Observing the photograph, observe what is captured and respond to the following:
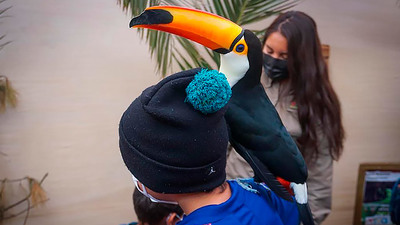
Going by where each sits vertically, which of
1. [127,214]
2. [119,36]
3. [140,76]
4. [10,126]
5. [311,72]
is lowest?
[127,214]

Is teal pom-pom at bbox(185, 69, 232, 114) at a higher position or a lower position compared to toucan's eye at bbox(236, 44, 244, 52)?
higher

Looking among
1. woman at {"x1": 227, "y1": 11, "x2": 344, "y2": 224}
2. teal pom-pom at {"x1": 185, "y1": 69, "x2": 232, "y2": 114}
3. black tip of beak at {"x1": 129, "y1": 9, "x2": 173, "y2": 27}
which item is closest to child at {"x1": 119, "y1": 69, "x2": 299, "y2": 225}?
teal pom-pom at {"x1": 185, "y1": 69, "x2": 232, "y2": 114}

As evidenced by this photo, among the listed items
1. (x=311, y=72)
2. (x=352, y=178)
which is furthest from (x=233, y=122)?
(x=352, y=178)

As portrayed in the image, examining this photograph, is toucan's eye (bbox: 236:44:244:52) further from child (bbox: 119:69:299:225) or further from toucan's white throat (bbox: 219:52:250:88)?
child (bbox: 119:69:299:225)

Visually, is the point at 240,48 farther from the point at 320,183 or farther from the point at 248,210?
the point at 320,183

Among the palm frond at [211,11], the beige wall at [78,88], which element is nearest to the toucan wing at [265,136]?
the palm frond at [211,11]

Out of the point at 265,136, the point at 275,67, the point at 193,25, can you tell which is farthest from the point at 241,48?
the point at 275,67

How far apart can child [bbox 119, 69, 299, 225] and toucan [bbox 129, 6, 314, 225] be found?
13.4 inches

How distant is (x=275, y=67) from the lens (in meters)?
1.56

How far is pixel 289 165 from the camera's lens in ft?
3.86

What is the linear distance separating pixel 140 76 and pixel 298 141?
0.86 meters

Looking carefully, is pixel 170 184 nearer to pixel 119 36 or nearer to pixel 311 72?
pixel 311 72

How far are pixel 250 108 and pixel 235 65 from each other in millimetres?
139

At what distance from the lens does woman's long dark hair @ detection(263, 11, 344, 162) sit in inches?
58.7
